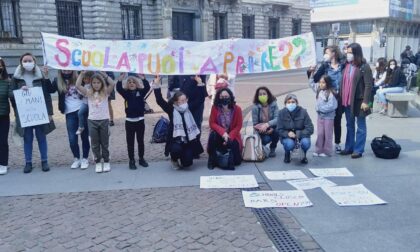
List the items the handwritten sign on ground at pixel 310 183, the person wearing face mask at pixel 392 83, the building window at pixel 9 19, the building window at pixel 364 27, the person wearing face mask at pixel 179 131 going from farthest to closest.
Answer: the building window at pixel 364 27
the building window at pixel 9 19
the person wearing face mask at pixel 392 83
the person wearing face mask at pixel 179 131
the handwritten sign on ground at pixel 310 183

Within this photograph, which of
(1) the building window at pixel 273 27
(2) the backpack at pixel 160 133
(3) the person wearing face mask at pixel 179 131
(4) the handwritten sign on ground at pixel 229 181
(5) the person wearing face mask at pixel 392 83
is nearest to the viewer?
A: (4) the handwritten sign on ground at pixel 229 181

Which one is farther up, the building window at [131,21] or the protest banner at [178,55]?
the building window at [131,21]

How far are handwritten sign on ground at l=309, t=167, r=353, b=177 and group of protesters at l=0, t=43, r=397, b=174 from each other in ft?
1.61

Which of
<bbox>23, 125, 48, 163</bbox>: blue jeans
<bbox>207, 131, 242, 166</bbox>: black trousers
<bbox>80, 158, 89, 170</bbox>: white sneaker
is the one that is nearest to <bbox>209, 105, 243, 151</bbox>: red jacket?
<bbox>207, 131, 242, 166</bbox>: black trousers

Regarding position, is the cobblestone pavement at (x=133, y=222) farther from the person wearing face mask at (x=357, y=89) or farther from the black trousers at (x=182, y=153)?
the person wearing face mask at (x=357, y=89)

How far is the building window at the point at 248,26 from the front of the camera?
130ft

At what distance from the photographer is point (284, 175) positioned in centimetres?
605

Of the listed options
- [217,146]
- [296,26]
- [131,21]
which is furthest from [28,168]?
[296,26]

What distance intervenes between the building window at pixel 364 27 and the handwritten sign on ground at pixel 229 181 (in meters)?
53.6

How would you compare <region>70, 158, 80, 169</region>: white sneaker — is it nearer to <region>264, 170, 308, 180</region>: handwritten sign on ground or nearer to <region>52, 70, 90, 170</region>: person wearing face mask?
<region>52, 70, 90, 170</region>: person wearing face mask

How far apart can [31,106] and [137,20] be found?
2464 cm

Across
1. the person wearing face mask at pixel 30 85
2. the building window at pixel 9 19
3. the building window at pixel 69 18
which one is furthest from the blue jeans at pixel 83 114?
the building window at pixel 69 18

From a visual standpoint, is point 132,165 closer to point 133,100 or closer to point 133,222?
point 133,100

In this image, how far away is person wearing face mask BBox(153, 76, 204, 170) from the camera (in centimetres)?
641
